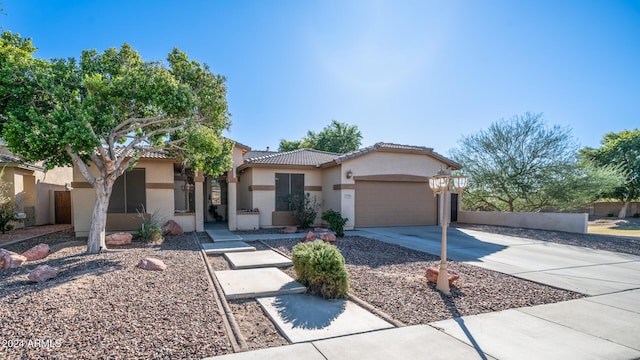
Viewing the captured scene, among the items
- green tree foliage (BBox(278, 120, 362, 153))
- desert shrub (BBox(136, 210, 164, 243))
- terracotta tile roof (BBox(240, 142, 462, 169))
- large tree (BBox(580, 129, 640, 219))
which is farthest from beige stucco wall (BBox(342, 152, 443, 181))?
large tree (BBox(580, 129, 640, 219))

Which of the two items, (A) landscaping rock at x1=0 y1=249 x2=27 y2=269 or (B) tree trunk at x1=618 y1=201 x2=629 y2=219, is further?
(B) tree trunk at x1=618 y1=201 x2=629 y2=219

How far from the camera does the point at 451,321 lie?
4.54 meters

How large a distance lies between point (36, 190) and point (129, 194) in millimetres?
7669

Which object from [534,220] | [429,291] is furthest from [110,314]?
[534,220]

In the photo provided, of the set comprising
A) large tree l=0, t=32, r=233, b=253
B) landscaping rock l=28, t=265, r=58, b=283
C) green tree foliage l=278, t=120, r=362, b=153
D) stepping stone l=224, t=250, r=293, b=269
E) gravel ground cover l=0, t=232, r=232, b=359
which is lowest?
stepping stone l=224, t=250, r=293, b=269

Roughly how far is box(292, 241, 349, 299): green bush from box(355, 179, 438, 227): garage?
32.1 ft

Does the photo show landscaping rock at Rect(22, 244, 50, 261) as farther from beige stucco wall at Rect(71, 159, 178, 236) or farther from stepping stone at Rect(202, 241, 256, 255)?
beige stucco wall at Rect(71, 159, 178, 236)

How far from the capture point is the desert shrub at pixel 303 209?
1537 centimetres

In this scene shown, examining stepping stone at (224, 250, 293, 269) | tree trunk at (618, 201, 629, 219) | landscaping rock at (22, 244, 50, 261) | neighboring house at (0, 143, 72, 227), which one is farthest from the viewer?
tree trunk at (618, 201, 629, 219)

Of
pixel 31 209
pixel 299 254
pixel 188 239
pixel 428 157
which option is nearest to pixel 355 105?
pixel 428 157

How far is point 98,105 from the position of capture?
848 centimetres

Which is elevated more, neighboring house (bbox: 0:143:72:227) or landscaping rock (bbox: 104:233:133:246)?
neighboring house (bbox: 0:143:72:227)

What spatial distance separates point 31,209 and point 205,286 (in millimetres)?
15967

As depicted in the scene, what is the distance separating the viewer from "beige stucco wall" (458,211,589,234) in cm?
1433
